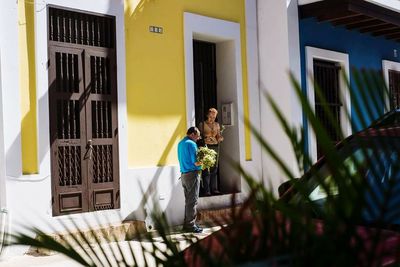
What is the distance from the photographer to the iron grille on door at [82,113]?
7652 millimetres

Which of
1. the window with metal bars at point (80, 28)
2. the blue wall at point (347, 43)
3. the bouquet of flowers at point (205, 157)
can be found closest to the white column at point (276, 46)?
the blue wall at point (347, 43)

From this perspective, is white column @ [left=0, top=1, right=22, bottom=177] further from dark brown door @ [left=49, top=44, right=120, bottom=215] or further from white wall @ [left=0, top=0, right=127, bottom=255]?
dark brown door @ [left=49, top=44, right=120, bottom=215]

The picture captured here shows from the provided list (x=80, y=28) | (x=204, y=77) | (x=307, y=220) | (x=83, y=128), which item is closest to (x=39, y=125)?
(x=83, y=128)

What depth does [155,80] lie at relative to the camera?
29.3 feet

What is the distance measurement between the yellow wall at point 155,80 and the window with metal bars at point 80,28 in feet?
1.13

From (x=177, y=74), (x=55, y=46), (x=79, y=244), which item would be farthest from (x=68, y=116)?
(x=79, y=244)

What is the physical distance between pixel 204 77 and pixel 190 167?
262 cm

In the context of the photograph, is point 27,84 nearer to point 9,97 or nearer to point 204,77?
point 9,97

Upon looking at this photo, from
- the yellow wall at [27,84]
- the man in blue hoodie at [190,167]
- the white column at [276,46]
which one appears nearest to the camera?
the yellow wall at [27,84]

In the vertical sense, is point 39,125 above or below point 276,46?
below

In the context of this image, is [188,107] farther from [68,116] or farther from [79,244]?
[79,244]

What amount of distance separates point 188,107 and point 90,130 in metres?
2.05

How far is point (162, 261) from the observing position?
127cm

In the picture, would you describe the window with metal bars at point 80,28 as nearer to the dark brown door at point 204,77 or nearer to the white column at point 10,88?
the white column at point 10,88
